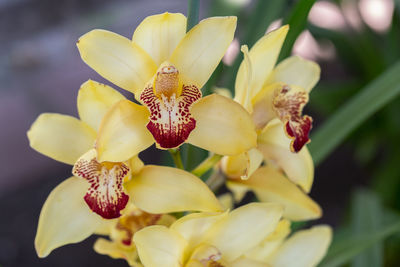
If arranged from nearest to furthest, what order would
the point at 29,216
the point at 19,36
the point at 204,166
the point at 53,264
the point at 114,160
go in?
1. the point at 114,160
2. the point at 204,166
3. the point at 53,264
4. the point at 29,216
5. the point at 19,36

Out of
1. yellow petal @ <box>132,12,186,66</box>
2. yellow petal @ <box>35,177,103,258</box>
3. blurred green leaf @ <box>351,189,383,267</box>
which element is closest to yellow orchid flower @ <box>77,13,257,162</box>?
yellow petal @ <box>132,12,186,66</box>

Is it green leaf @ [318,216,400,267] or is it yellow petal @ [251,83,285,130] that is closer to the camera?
yellow petal @ [251,83,285,130]

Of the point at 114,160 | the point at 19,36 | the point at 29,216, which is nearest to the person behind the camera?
the point at 114,160

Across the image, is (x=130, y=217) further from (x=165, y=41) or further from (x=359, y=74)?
(x=359, y=74)

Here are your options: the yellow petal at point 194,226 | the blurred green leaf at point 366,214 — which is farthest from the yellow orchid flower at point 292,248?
the blurred green leaf at point 366,214

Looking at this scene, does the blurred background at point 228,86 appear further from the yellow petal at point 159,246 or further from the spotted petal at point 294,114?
the yellow petal at point 159,246

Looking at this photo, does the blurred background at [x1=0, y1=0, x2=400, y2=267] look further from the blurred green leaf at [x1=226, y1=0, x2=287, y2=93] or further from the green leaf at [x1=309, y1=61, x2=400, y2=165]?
the green leaf at [x1=309, y1=61, x2=400, y2=165]

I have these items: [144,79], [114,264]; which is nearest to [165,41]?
[144,79]
